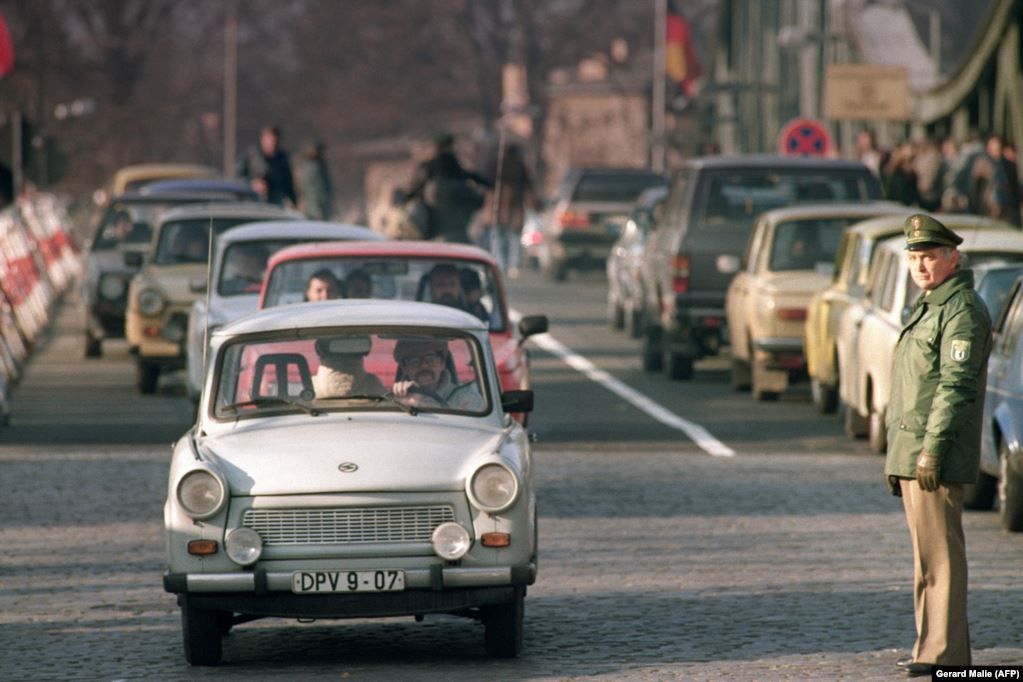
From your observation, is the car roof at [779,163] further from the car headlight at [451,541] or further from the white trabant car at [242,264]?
the car headlight at [451,541]

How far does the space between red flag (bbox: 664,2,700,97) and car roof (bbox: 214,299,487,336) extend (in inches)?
2782

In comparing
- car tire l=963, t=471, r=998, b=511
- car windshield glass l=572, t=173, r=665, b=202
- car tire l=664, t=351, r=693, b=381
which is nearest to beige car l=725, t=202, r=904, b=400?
car tire l=664, t=351, r=693, b=381

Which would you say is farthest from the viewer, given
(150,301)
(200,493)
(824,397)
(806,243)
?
(806,243)

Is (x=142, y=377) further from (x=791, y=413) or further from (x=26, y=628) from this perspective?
(x=26, y=628)

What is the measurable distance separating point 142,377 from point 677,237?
16.4 ft

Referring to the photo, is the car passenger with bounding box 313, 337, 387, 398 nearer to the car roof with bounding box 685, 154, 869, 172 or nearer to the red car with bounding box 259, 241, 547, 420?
the red car with bounding box 259, 241, 547, 420

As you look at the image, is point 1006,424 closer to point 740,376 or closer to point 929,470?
point 929,470

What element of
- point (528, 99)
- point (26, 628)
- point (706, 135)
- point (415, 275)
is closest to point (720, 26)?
point (706, 135)

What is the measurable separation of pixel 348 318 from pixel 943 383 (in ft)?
8.56

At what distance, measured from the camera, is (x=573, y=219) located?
40.9m

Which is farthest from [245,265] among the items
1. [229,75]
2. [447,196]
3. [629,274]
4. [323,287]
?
[229,75]

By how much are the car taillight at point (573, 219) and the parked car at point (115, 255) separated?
1525cm

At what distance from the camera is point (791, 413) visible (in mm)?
19766

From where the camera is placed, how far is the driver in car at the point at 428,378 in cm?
986
